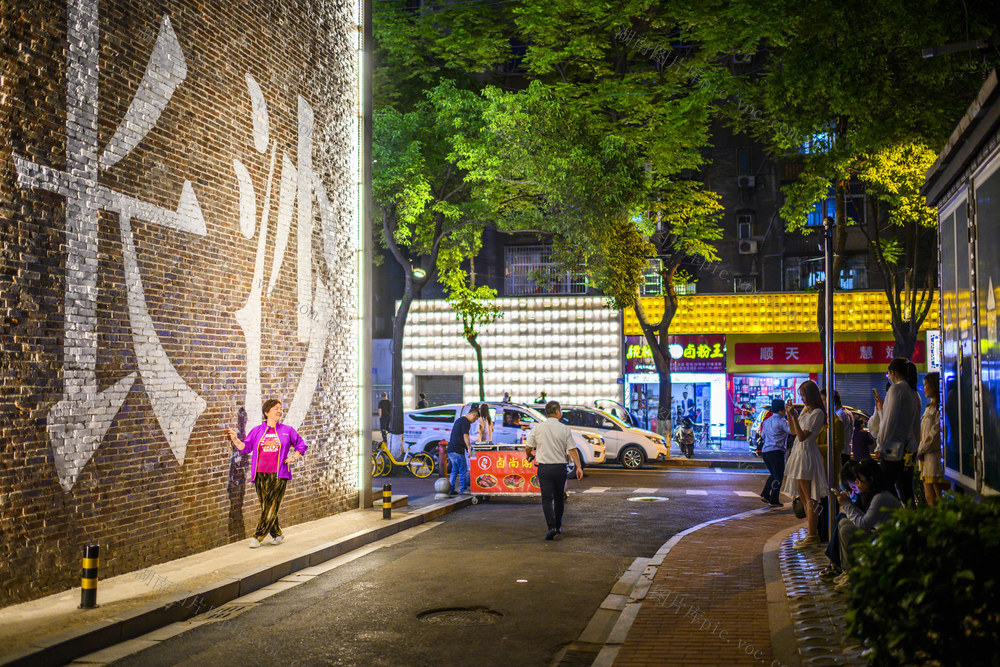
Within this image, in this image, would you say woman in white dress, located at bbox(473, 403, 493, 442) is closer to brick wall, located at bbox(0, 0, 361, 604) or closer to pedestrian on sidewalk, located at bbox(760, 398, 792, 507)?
brick wall, located at bbox(0, 0, 361, 604)

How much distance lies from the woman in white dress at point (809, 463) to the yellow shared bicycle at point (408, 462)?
38.3 feet

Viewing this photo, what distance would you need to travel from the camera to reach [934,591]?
4.09 meters

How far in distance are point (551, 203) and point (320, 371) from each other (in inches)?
439

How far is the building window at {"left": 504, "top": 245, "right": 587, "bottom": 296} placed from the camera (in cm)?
3362

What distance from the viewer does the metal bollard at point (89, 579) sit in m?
7.55

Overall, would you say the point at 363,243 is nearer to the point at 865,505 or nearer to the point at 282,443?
the point at 282,443

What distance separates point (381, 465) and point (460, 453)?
468 cm

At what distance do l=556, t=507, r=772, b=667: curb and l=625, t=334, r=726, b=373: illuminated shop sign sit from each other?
21866 millimetres

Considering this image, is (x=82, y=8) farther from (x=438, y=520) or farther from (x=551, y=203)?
(x=551, y=203)

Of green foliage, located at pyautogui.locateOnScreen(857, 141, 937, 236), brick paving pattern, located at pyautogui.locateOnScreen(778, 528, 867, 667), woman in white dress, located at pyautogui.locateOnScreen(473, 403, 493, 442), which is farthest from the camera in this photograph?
green foliage, located at pyautogui.locateOnScreen(857, 141, 937, 236)

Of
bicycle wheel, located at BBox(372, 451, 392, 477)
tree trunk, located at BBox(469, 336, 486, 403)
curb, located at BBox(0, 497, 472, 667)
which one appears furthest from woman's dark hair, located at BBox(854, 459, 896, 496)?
tree trunk, located at BBox(469, 336, 486, 403)

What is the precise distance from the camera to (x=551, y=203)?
2311 centimetres

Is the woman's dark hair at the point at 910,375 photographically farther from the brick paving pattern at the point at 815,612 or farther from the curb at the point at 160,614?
the curb at the point at 160,614

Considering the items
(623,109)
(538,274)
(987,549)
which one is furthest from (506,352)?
(987,549)
